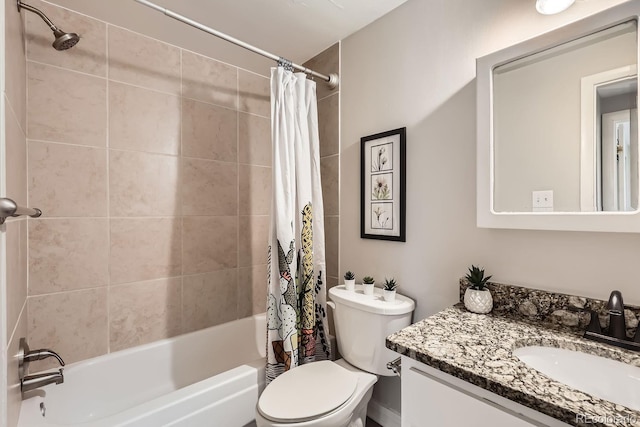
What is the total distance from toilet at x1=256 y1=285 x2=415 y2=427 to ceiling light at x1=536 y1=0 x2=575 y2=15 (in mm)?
1283

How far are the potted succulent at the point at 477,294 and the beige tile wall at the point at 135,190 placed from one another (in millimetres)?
1465

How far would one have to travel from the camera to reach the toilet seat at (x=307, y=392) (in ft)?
3.70

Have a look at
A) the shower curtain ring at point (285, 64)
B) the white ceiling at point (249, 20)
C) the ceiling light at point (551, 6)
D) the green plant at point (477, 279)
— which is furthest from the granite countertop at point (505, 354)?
the white ceiling at point (249, 20)

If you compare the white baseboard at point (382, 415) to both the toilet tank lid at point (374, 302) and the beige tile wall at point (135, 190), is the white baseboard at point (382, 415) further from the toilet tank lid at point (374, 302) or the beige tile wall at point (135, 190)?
the beige tile wall at point (135, 190)

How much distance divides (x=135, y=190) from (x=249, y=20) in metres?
1.15

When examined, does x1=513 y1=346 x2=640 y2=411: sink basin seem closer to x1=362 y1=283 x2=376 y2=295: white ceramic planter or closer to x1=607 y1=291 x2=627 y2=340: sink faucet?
x1=607 y1=291 x2=627 y2=340: sink faucet

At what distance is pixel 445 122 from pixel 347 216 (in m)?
0.79

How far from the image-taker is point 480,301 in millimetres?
1173

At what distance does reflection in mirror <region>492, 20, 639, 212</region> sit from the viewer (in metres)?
0.93

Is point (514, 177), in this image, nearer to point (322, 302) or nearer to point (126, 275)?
point (322, 302)

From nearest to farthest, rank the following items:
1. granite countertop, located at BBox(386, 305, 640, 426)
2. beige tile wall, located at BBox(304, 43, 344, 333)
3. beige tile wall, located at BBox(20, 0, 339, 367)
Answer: granite countertop, located at BBox(386, 305, 640, 426), beige tile wall, located at BBox(20, 0, 339, 367), beige tile wall, located at BBox(304, 43, 344, 333)

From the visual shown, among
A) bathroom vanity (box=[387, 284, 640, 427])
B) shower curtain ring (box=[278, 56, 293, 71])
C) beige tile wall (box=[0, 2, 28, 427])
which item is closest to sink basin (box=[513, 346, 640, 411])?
bathroom vanity (box=[387, 284, 640, 427])

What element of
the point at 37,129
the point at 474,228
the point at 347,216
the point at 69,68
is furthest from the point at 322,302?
the point at 69,68

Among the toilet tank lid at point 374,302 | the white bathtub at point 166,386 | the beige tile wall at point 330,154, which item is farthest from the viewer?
the beige tile wall at point 330,154
